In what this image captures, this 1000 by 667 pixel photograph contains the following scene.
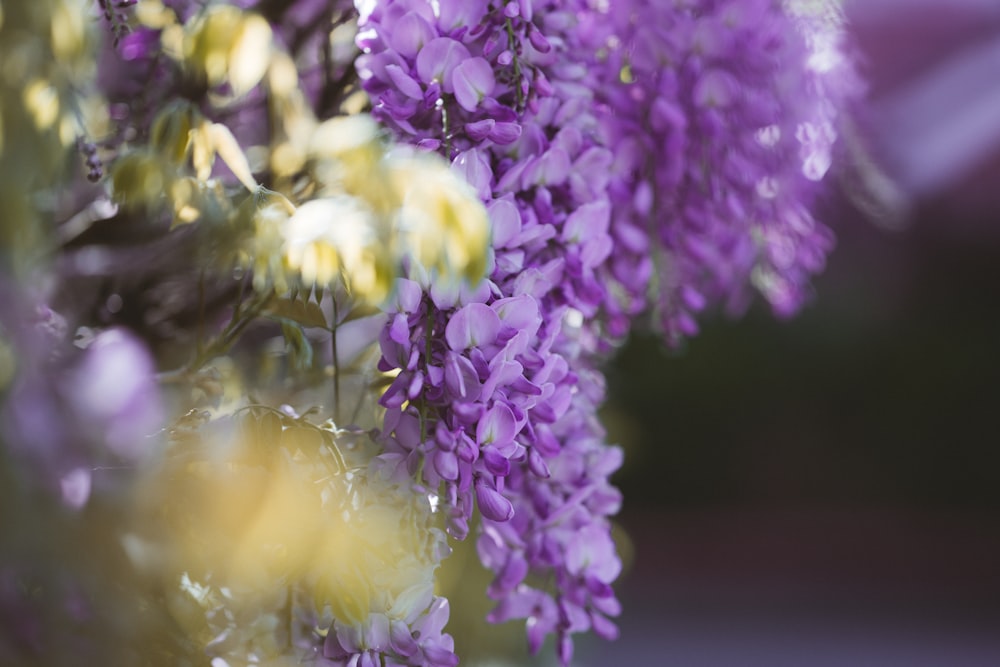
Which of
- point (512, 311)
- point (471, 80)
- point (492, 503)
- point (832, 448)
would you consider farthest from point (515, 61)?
point (832, 448)

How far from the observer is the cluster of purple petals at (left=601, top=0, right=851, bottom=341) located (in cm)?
95

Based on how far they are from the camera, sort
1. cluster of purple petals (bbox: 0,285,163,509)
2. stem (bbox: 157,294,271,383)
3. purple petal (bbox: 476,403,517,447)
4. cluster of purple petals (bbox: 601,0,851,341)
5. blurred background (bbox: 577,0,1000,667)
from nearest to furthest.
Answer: cluster of purple petals (bbox: 0,285,163,509)
purple petal (bbox: 476,403,517,447)
stem (bbox: 157,294,271,383)
cluster of purple petals (bbox: 601,0,851,341)
blurred background (bbox: 577,0,1000,667)

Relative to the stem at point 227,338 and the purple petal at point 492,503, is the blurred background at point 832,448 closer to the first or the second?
the stem at point 227,338

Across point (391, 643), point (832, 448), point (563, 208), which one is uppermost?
point (563, 208)

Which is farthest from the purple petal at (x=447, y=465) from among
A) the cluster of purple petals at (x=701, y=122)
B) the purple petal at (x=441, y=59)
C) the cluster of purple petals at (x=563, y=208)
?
the cluster of purple petals at (x=701, y=122)

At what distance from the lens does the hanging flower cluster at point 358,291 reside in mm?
566

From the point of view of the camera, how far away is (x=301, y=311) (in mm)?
723

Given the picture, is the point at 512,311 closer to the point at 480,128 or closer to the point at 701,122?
the point at 480,128

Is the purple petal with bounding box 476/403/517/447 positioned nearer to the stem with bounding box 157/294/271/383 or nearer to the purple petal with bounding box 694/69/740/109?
the stem with bounding box 157/294/271/383

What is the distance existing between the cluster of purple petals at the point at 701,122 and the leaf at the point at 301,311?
0.32 metres

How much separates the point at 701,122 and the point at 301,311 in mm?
434

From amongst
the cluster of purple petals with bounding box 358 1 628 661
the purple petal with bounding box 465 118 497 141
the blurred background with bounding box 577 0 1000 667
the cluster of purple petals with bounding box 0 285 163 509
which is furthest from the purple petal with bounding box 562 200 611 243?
the blurred background with bounding box 577 0 1000 667

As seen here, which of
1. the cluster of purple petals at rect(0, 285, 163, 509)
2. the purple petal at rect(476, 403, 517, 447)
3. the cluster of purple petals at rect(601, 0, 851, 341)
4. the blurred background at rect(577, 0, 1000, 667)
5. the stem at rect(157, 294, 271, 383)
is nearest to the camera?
the cluster of purple petals at rect(0, 285, 163, 509)

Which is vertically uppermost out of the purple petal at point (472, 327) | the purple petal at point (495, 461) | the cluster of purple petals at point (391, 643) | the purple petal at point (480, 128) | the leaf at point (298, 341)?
the purple petal at point (480, 128)
